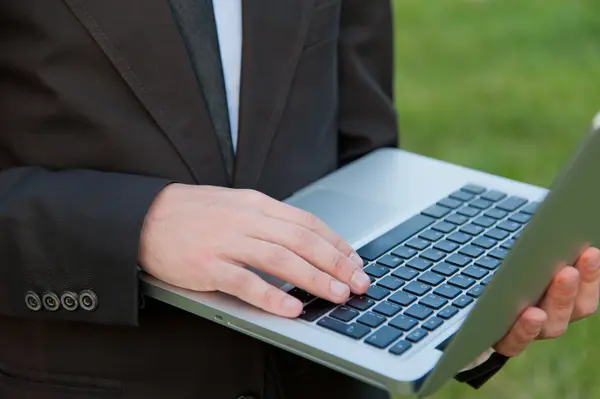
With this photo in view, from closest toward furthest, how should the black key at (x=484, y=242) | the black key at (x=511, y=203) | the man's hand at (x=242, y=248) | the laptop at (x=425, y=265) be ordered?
the laptop at (x=425, y=265)
the man's hand at (x=242, y=248)
the black key at (x=484, y=242)
the black key at (x=511, y=203)

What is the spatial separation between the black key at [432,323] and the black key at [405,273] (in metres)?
0.09

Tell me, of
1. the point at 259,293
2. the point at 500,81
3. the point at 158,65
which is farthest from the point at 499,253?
the point at 500,81

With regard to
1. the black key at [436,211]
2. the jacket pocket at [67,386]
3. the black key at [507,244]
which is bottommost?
the jacket pocket at [67,386]

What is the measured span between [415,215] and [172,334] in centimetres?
35

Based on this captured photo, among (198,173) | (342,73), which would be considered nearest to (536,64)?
(342,73)

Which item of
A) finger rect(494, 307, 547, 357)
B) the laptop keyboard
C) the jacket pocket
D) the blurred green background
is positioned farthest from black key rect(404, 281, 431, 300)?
the blurred green background

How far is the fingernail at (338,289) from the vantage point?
112 centimetres

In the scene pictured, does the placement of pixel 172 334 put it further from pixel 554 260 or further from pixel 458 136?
pixel 458 136

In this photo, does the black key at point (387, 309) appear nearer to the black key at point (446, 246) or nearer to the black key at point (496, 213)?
the black key at point (446, 246)

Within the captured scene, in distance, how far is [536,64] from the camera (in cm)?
403

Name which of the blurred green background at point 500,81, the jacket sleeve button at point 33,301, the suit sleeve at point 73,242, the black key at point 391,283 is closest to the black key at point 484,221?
the black key at point 391,283

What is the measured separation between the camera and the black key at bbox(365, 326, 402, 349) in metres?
1.07

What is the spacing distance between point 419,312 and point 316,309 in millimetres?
112

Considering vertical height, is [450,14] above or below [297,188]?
below
